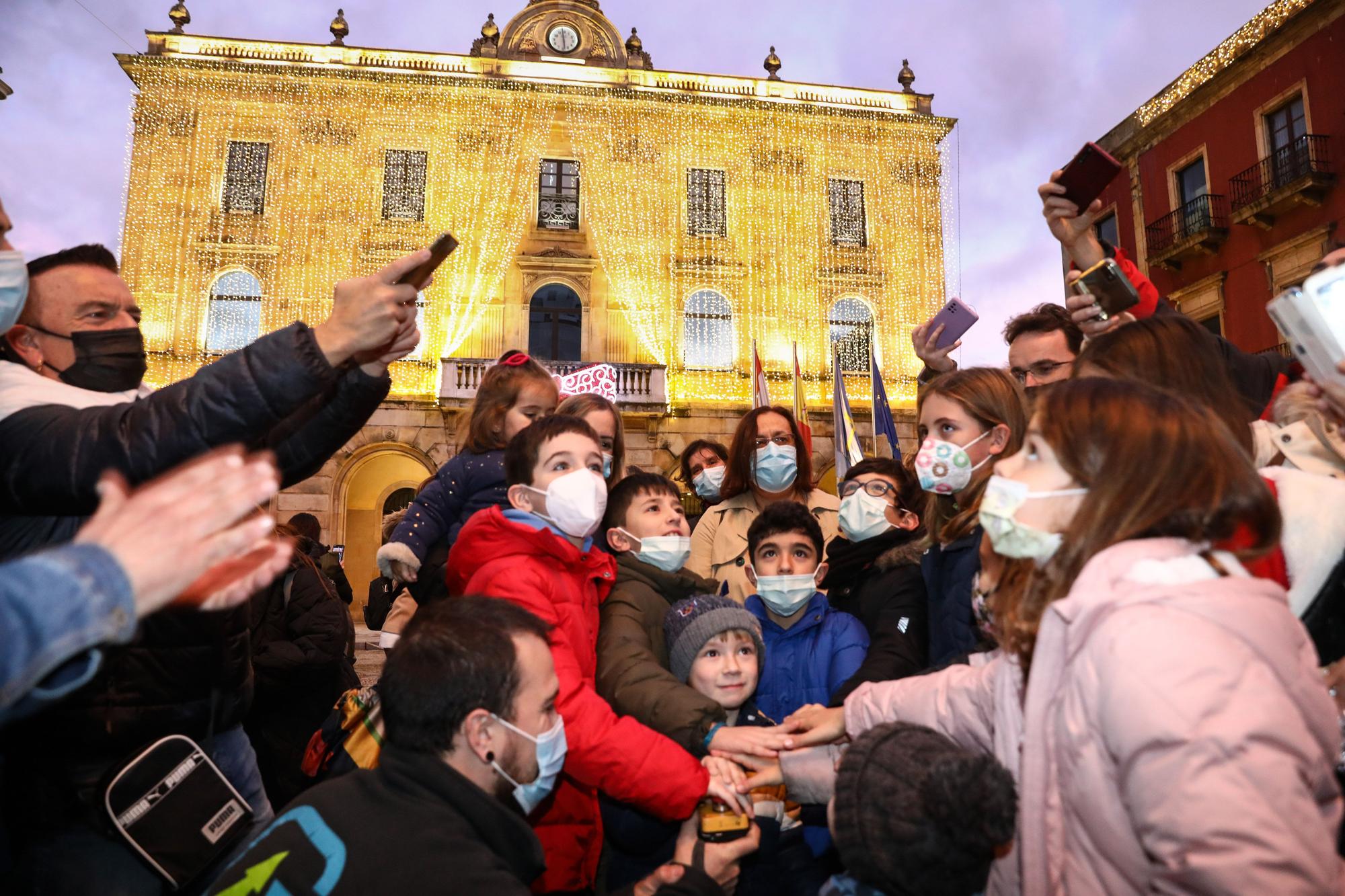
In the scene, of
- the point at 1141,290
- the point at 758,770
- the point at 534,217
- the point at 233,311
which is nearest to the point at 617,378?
the point at 534,217

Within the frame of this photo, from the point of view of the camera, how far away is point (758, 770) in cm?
259

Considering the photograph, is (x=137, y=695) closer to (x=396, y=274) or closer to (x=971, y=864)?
(x=396, y=274)

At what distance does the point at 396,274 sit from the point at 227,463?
105 cm

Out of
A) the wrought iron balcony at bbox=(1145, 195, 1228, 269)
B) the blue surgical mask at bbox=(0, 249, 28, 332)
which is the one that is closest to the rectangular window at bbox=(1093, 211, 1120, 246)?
the wrought iron balcony at bbox=(1145, 195, 1228, 269)

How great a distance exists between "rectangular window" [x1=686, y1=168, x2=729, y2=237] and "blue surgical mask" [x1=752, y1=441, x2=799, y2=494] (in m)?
17.9

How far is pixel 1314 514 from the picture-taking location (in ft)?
6.79

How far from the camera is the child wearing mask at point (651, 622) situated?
2631mm

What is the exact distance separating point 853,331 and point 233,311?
49.8 ft

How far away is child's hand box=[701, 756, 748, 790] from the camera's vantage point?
2.50m

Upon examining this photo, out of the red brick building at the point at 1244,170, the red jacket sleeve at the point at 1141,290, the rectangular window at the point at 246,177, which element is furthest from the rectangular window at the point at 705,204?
Result: the red jacket sleeve at the point at 1141,290

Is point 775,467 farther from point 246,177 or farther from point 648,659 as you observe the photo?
point 246,177

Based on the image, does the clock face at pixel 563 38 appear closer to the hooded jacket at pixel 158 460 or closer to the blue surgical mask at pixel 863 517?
the blue surgical mask at pixel 863 517

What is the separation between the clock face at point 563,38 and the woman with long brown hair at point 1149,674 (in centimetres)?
2355

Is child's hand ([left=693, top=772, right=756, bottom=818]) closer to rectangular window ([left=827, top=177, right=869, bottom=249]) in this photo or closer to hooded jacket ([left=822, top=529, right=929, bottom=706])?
hooded jacket ([left=822, top=529, right=929, bottom=706])
